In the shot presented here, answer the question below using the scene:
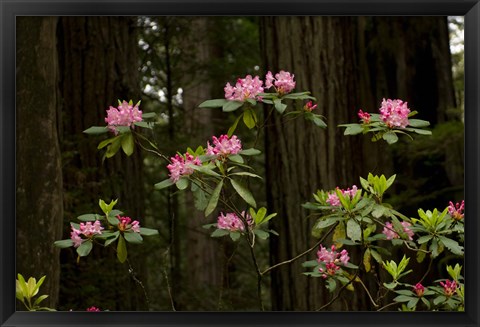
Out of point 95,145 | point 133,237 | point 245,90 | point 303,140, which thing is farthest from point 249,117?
point 95,145

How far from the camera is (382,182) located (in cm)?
248

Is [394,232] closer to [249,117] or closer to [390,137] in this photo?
[390,137]

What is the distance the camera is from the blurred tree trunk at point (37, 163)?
3.02 m

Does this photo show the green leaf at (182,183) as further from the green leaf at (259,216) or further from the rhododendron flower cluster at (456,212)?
the rhododendron flower cluster at (456,212)

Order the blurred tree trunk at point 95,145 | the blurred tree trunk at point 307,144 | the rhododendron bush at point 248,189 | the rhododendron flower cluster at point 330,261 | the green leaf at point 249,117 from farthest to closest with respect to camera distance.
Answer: the blurred tree trunk at point 95,145 → the blurred tree trunk at point 307,144 → the rhododendron flower cluster at point 330,261 → the green leaf at point 249,117 → the rhododendron bush at point 248,189

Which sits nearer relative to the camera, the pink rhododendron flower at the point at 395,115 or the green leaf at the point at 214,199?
the green leaf at the point at 214,199

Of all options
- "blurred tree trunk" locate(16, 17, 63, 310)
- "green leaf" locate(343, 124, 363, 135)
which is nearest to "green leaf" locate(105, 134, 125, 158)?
"blurred tree trunk" locate(16, 17, 63, 310)

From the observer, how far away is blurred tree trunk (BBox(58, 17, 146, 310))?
171 inches

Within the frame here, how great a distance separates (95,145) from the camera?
4539 mm

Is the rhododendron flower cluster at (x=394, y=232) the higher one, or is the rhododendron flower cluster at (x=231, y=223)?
the rhododendron flower cluster at (x=231, y=223)

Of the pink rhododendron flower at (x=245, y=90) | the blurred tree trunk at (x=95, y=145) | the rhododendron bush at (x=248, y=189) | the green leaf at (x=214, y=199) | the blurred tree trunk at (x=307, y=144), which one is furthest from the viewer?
the blurred tree trunk at (x=95, y=145)

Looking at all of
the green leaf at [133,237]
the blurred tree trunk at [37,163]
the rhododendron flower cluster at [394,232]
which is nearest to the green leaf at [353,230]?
the rhododendron flower cluster at [394,232]
